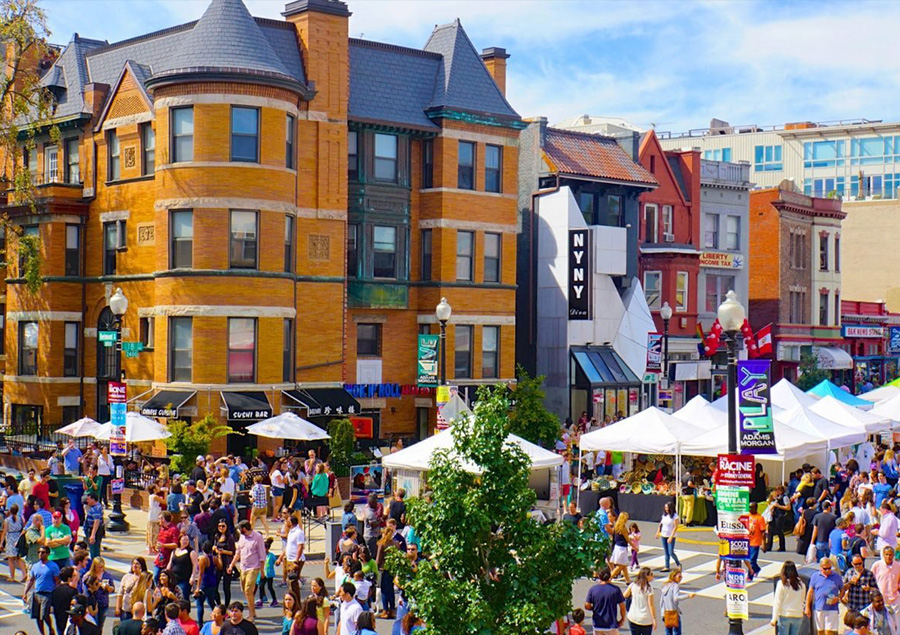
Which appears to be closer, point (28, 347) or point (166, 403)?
point (166, 403)

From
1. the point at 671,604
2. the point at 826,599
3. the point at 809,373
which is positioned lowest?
the point at 671,604

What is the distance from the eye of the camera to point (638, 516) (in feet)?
99.8

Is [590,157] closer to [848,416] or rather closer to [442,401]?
[848,416]

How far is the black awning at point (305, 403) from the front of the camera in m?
38.0

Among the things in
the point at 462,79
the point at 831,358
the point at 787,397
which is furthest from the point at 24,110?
the point at 831,358

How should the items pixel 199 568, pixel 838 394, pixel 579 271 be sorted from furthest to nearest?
pixel 579 271 → pixel 838 394 → pixel 199 568

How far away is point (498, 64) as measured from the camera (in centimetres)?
4684

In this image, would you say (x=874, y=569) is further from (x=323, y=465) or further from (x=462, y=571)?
(x=323, y=465)

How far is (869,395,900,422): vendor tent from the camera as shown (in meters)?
38.0

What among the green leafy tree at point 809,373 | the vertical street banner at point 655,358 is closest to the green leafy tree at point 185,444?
the vertical street banner at point 655,358

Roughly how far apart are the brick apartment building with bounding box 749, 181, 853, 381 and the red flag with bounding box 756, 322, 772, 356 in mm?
1876

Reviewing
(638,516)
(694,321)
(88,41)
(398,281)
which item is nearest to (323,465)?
(638,516)

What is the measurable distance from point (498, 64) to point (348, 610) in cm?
3462

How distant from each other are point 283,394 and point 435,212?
9.57 meters
